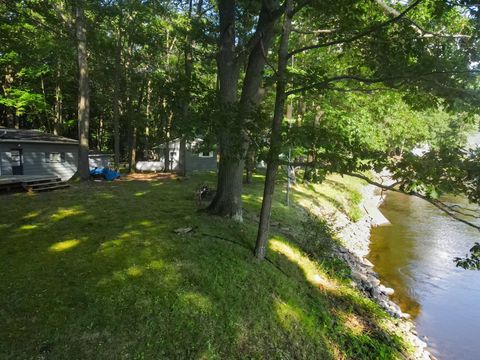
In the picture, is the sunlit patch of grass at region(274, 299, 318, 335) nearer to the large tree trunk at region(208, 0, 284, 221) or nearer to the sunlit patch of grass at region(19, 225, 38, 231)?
the large tree trunk at region(208, 0, 284, 221)

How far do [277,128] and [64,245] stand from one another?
5459 millimetres

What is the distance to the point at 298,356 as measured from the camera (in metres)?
6.18

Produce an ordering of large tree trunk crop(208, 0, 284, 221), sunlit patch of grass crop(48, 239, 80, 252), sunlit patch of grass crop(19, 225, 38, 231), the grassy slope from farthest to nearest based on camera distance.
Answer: large tree trunk crop(208, 0, 284, 221)
sunlit patch of grass crop(19, 225, 38, 231)
sunlit patch of grass crop(48, 239, 80, 252)
the grassy slope

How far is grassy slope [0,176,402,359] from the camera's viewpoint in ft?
16.8

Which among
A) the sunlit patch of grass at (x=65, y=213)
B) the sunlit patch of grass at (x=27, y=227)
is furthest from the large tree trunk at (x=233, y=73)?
the sunlit patch of grass at (x=27, y=227)

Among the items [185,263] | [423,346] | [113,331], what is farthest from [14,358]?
[423,346]

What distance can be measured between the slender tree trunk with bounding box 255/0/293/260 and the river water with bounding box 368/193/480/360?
551cm

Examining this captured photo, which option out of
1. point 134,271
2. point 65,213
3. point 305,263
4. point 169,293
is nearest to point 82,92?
point 65,213

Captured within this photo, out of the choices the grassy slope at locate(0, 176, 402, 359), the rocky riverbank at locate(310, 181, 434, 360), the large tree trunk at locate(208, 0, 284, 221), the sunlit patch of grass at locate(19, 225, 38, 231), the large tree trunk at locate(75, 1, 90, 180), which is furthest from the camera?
the large tree trunk at locate(75, 1, 90, 180)

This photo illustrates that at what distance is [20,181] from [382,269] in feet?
52.6

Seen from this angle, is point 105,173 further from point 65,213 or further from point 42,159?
point 65,213

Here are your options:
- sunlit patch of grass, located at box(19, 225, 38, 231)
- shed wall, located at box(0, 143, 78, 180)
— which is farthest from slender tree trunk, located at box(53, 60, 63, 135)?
sunlit patch of grass, located at box(19, 225, 38, 231)

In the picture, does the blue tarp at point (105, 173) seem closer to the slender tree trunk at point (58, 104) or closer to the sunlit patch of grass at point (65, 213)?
the sunlit patch of grass at point (65, 213)

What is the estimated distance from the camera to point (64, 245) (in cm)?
777
